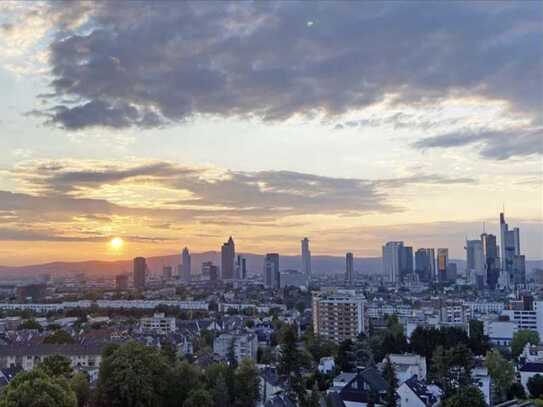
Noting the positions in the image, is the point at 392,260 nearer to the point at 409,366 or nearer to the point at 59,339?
the point at 59,339

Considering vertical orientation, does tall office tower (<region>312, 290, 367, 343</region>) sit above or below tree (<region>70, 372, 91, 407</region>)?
below

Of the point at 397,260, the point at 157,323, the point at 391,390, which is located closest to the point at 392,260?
the point at 397,260

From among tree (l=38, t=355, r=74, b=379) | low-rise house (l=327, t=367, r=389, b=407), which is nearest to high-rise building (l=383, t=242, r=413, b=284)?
low-rise house (l=327, t=367, r=389, b=407)

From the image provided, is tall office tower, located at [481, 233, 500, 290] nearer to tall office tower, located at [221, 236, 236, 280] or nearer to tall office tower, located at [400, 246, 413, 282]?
tall office tower, located at [400, 246, 413, 282]

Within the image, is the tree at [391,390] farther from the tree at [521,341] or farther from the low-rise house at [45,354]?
the tree at [521,341]

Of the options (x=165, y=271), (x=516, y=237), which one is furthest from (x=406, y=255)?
(x=165, y=271)
